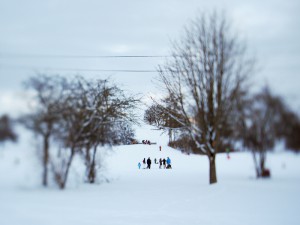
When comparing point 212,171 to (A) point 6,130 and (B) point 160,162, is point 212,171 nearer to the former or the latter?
(B) point 160,162

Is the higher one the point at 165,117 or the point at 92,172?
the point at 165,117

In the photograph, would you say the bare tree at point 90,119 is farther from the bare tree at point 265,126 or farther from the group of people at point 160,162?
the bare tree at point 265,126

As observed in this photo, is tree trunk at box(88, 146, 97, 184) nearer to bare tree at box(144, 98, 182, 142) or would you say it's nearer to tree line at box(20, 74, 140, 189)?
tree line at box(20, 74, 140, 189)

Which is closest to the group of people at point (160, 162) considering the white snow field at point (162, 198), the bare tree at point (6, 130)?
the white snow field at point (162, 198)

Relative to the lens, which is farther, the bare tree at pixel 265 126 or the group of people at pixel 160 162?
the group of people at pixel 160 162

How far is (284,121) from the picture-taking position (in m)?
5.15

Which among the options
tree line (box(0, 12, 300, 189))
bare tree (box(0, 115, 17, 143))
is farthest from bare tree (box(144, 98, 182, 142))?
bare tree (box(0, 115, 17, 143))

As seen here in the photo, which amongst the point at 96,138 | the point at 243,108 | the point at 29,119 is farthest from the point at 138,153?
the point at 29,119

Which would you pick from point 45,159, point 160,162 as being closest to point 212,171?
point 160,162

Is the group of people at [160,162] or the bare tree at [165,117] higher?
the bare tree at [165,117]

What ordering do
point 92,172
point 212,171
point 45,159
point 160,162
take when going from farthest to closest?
point 212,171, point 160,162, point 92,172, point 45,159

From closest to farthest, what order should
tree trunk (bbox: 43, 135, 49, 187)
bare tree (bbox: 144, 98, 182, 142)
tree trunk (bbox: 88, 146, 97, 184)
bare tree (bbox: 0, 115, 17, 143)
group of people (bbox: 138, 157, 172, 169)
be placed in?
bare tree (bbox: 0, 115, 17, 143)
tree trunk (bbox: 43, 135, 49, 187)
tree trunk (bbox: 88, 146, 97, 184)
group of people (bbox: 138, 157, 172, 169)
bare tree (bbox: 144, 98, 182, 142)

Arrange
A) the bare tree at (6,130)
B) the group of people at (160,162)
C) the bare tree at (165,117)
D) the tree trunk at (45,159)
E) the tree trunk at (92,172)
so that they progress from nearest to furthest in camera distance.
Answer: the bare tree at (6,130) < the tree trunk at (45,159) < the tree trunk at (92,172) < the group of people at (160,162) < the bare tree at (165,117)

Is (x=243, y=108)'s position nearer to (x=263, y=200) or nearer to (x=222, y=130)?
(x=222, y=130)
